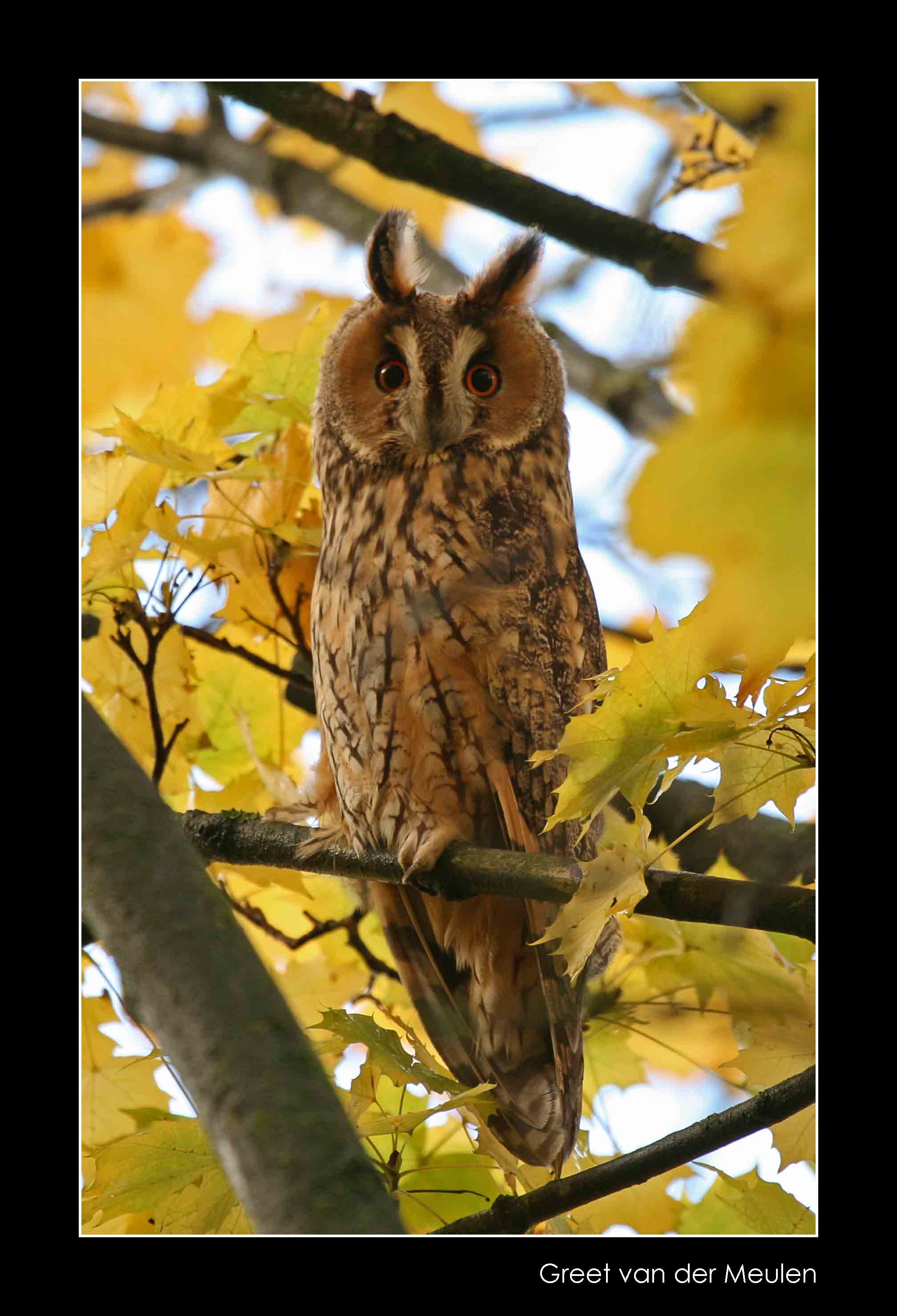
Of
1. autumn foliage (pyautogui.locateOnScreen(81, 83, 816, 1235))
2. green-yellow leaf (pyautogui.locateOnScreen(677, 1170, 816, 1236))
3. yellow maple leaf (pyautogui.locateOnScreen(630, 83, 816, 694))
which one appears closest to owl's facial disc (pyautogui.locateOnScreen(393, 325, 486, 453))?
autumn foliage (pyautogui.locateOnScreen(81, 83, 816, 1235))

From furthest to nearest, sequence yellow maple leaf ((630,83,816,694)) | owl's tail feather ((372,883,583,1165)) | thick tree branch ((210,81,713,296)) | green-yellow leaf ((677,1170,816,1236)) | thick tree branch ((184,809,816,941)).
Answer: thick tree branch ((210,81,713,296)) → owl's tail feather ((372,883,583,1165)) → green-yellow leaf ((677,1170,816,1236)) → thick tree branch ((184,809,816,941)) → yellow maple leaf ((630,83,816,694))

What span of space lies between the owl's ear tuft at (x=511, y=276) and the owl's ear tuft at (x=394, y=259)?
8cm

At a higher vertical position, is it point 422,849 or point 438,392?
point 438,392

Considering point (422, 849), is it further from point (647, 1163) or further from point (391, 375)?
point (391, 375)

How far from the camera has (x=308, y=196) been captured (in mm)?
1631

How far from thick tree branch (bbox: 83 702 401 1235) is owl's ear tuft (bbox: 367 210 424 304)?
2.71ft

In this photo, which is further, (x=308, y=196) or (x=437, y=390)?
(x=308, y=196)

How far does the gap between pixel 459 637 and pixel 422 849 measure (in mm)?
268

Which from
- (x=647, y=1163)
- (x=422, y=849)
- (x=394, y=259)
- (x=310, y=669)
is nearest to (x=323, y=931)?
(x=422, y=849)

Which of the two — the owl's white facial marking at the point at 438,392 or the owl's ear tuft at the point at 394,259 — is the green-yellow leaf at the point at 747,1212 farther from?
the owl's ear tuft at the point at 394,259

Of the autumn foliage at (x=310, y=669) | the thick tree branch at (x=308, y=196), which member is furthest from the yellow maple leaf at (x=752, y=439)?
the thick tree branch at (x=308, y=196)

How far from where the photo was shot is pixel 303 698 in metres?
1.66

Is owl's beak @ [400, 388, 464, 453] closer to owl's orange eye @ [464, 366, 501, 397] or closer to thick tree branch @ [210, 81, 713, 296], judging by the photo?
owl's orange eye @ [464, 366, 501, 397]

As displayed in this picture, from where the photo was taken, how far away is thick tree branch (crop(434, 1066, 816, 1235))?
3.57ft
